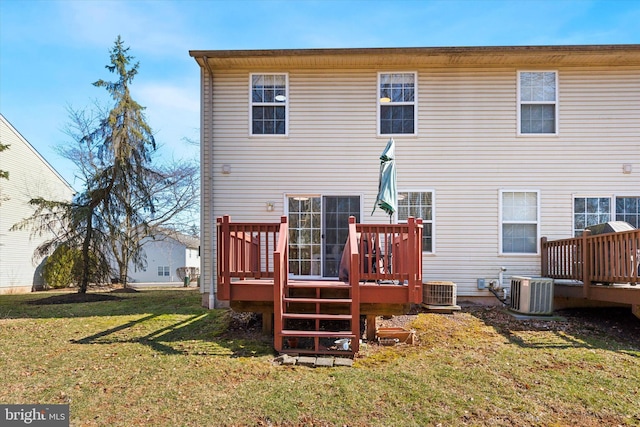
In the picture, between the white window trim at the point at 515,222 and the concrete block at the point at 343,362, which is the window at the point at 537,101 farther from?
the concrete block at the point at 343,362

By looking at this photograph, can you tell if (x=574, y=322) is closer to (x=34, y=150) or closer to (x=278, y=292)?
(x=278, y=292)

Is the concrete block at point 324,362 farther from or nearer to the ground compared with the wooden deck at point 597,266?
nearer to the ground

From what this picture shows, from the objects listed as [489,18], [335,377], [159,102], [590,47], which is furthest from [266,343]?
[159,102]

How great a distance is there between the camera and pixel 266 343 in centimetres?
576

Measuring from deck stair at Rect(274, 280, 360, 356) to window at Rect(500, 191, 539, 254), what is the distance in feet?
14.9

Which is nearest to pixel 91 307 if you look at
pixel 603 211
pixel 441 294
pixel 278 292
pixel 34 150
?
pixel 278 292

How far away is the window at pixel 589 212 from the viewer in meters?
8.59

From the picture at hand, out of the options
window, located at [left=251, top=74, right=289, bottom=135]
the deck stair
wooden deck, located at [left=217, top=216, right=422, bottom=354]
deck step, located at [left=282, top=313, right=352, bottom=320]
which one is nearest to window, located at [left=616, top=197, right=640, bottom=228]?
wooden deck, located at [left=217, top=216, right=422, bottom=354]

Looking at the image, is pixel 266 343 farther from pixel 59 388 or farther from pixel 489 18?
pixel 489 18

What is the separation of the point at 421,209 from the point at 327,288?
3710 mm

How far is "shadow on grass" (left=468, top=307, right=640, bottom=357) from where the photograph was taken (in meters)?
5.85

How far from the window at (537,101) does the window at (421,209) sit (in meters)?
2.54

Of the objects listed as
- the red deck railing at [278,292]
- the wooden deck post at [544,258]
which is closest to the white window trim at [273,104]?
Answer: the red deck railing at [278,292]

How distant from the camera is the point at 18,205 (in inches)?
607
